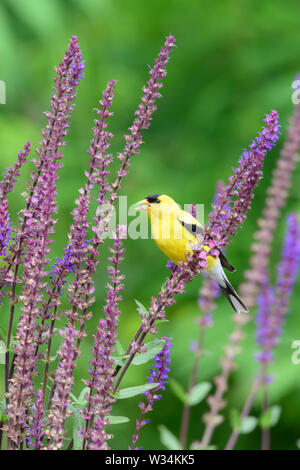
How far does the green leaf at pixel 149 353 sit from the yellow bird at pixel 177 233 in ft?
3.72

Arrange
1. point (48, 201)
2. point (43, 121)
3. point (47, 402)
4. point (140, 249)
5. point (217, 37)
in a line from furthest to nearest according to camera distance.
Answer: point (43, 121), point (140, 249), point (217, 37), point (47, 402), point (48, 201)

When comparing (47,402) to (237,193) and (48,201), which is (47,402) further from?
(237,193)

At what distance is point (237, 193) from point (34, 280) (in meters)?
0.66

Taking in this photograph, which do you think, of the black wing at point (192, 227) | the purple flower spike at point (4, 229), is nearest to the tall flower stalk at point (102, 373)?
the purple flower spike at point (4, 229)

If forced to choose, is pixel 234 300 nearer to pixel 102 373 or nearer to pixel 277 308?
pixel 277 308

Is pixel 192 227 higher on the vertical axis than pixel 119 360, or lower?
higher

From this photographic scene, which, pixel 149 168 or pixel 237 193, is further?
pixel 149 168

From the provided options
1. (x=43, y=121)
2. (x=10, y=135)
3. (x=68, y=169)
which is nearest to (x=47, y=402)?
(x=10, y=135)

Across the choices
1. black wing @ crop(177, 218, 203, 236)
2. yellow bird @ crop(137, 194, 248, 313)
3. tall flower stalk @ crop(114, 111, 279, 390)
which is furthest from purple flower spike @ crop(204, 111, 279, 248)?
black wing @ crop(177, 218, 203, 236)

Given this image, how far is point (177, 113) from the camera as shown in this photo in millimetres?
7496

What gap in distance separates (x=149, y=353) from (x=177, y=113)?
19.3 ft

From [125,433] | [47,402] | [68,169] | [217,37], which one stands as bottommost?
[125,433]

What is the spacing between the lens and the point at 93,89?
752cm

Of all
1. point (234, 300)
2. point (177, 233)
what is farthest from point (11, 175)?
point (234, 300)
